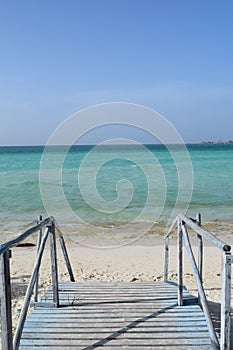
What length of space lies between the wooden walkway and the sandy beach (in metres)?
1.25

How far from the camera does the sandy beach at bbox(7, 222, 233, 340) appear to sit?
670cm

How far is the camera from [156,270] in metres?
7.94

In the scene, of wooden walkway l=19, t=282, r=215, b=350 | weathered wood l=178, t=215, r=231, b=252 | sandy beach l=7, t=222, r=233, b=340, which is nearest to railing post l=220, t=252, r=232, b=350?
weathered wood l=178, t=215, r=231, b=252

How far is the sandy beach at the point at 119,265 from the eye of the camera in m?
6.70

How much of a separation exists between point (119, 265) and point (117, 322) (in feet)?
15.5

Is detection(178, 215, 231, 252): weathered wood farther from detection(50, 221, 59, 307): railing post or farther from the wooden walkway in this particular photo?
detection(50, 221, 59, 307): railing post

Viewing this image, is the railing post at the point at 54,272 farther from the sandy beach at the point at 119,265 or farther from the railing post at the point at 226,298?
the railing post at the point at 226,298

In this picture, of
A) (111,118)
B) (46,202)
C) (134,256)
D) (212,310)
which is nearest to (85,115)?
(111,118)

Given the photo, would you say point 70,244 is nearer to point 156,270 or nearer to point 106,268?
point 106,268

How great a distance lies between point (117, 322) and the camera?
370cm

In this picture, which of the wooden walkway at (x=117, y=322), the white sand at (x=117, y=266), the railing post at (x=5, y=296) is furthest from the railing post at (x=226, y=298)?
the white sand at (x=117, y=266)

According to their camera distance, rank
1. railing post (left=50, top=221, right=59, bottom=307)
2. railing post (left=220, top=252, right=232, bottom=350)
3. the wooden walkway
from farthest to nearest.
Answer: railing post (left=50, top=221, right=59, bottom=307), the wooden walkway, railing post (left=220, top=252, right=232, bottom=350)

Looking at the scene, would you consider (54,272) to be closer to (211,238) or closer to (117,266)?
(211,238)

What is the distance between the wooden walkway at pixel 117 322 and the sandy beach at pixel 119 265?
49.4 inches
